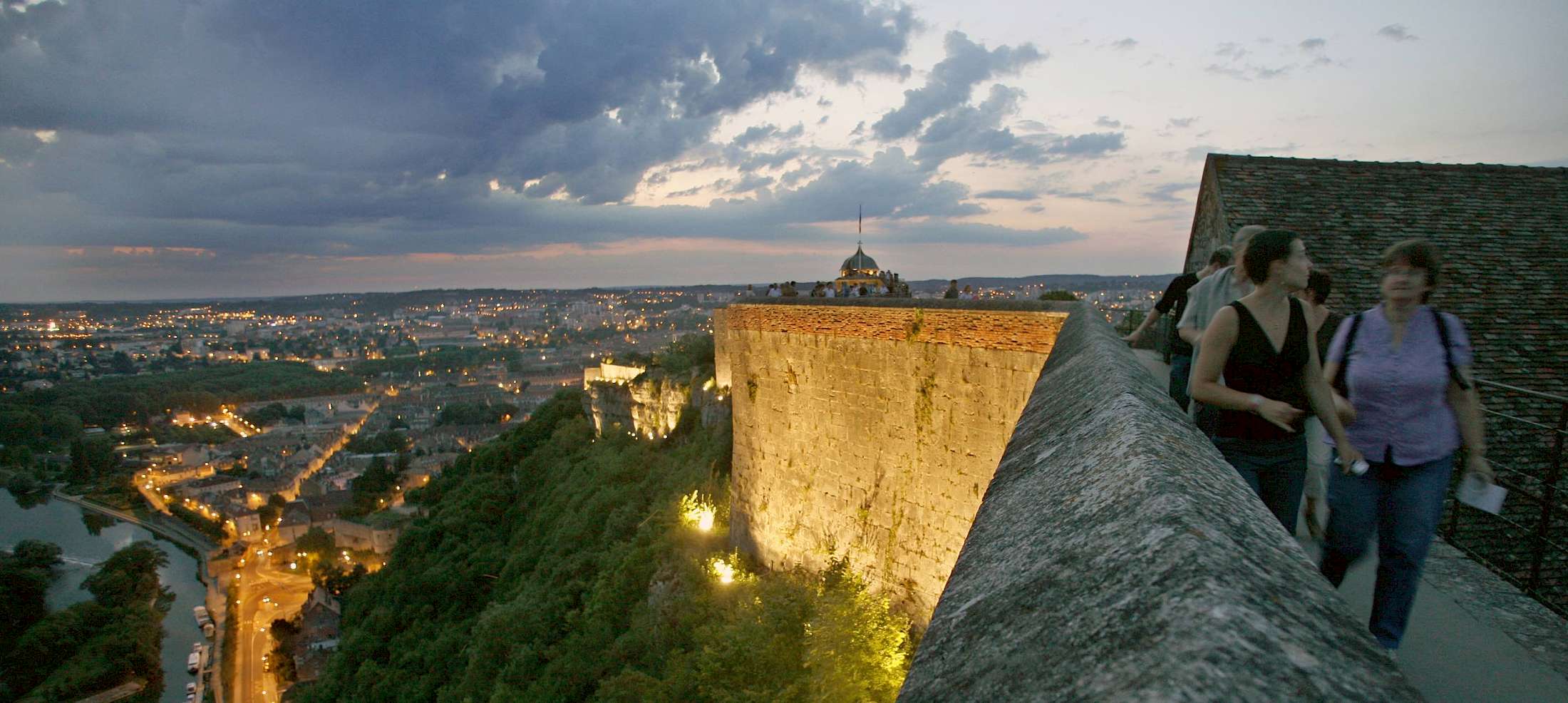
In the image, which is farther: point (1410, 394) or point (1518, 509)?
point (1518, 509)

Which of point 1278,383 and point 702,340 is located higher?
point 1278,383

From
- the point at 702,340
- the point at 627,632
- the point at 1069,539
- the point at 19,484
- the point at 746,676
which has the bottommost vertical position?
the point at 19,484

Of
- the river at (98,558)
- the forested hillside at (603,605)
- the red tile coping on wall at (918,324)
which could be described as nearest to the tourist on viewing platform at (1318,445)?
the red tile coping on wall at (918,324)

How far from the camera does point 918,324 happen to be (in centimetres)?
862

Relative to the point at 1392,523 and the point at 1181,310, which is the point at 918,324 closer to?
the point at 1181,310

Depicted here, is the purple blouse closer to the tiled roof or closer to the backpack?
the backpack

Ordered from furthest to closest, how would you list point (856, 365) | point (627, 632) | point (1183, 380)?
point (627, 632) < point (856, 365) < point (1183, 380)

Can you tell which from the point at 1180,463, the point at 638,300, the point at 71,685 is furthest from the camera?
the point at 638,300

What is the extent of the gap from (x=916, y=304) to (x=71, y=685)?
137 ft

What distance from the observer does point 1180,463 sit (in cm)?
157

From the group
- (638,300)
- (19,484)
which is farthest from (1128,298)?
(638,300)

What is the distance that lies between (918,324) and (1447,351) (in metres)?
6.01

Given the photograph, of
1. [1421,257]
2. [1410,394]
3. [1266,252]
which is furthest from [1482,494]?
[1266,252]

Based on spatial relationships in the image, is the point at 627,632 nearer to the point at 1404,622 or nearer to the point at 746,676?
the point at 746,676
